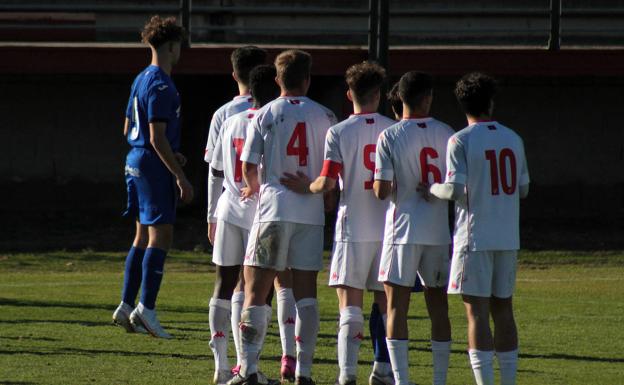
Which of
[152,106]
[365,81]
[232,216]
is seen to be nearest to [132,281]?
[152,106]

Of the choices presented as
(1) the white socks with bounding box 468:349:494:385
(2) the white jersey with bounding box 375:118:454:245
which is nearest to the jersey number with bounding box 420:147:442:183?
(2) the white jersey with bounding box 375:118:454:245

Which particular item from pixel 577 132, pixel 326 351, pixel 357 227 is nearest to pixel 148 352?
pixel 326 351

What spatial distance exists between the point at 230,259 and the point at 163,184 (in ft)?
6.58

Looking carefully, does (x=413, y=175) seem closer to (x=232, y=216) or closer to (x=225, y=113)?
(x=232, y=216)

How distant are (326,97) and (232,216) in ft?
42.0

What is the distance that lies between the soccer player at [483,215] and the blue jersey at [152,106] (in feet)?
10.6

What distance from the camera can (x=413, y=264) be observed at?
8227 millimetres

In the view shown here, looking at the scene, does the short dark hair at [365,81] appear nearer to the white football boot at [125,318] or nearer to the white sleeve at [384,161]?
the white sleeve at [384,161]

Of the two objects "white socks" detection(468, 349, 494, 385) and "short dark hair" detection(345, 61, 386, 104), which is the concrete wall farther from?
"white socks" detection(468, 349, 494, 385)

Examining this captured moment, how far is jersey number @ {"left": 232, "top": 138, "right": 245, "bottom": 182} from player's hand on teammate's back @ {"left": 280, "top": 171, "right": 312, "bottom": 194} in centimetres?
55

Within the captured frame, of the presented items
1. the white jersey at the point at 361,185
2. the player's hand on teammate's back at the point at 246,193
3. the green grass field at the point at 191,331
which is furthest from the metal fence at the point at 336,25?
the white jersey at the point at 361,185

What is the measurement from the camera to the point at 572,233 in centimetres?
2147

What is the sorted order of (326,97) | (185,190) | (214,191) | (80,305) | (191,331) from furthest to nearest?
(326,97), (80,305), (191,331), (185,190), (214,191)

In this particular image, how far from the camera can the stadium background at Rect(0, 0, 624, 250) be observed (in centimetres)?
2116
